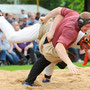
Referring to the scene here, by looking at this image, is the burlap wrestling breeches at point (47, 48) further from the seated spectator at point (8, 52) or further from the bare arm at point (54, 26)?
the seated spectator at point (8, 52)

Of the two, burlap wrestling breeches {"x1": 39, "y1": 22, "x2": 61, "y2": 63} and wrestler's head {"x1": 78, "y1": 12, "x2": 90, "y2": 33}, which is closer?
wrestler's head {"x1": 78, "y1": 12, "x2": 90, "y2": 33}

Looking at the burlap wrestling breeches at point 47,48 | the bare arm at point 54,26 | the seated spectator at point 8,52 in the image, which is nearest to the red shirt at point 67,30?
the bare arm at point 54,26

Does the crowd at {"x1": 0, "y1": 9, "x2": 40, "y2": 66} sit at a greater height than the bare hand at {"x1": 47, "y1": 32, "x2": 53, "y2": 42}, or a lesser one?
lesser

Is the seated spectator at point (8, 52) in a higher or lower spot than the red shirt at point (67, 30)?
lower

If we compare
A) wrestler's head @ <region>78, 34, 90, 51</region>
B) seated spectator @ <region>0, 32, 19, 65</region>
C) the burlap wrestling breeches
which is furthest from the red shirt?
seated spectator @ <region>0, 32, 19, 65</region>

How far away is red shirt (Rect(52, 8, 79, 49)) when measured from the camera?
4672mm

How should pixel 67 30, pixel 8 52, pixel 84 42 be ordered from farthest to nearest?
pixel 8 52
pixel 84 42
pixel 67 30

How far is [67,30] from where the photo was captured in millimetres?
4730

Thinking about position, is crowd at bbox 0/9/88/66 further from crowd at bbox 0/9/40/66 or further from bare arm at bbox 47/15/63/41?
bare arm at bbox 47/15/63/41

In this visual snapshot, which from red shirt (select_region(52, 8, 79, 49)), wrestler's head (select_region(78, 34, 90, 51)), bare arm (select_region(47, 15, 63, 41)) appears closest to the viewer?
red shirt (select_region(52, 8, 79, 49))

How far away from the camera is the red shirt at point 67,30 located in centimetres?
467

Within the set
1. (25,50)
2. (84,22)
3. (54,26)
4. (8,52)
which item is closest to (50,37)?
(54,26)

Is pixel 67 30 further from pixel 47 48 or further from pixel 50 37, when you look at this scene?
pixel 47 48

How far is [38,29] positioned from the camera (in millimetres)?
5824
